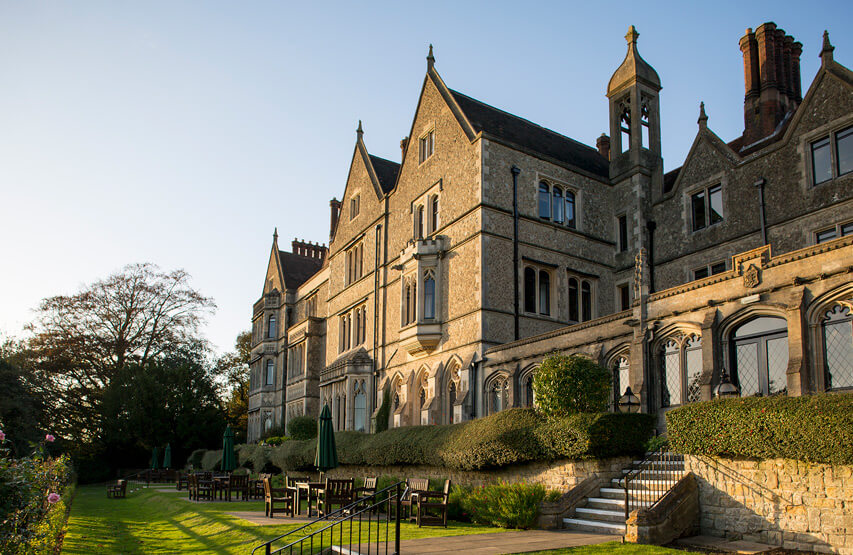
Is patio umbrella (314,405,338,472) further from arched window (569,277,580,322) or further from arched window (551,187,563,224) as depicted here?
arched window (551,187,563,224)

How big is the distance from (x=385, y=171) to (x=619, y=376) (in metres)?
20.7

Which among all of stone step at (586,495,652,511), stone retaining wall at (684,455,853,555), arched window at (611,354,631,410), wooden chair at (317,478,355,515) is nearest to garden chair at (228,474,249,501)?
wooden chair at (317,478,355,515)

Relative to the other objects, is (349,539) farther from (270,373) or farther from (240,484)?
(270,373)

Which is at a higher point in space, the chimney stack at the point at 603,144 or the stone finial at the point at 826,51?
the chimney stack at the point at 603,144

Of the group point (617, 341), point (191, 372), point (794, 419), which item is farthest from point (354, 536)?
point (191, 372)

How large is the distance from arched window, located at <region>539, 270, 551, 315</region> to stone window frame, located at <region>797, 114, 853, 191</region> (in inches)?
358

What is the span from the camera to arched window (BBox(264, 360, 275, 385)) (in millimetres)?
49878

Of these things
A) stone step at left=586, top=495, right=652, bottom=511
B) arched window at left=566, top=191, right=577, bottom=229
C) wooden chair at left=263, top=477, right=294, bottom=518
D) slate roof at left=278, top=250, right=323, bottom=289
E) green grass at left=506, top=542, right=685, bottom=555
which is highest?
slate roof at left=278, top=250, right=323, bottom=289

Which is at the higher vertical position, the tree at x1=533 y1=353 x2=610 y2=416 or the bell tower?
the bell tower

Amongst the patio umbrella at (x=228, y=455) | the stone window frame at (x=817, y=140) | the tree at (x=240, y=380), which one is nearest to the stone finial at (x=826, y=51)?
the stone window frame at (x=817, y=140)

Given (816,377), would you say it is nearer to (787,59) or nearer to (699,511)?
(699,511)

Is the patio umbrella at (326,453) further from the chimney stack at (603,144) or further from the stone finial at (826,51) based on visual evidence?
the chimney stack at (603,144)

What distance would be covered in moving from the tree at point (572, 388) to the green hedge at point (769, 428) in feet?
9.24

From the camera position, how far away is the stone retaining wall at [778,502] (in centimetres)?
1056
